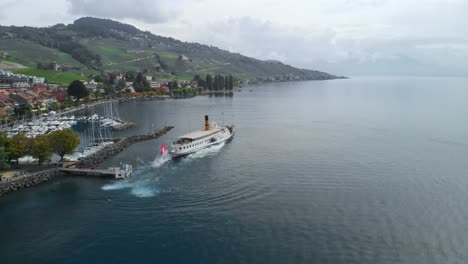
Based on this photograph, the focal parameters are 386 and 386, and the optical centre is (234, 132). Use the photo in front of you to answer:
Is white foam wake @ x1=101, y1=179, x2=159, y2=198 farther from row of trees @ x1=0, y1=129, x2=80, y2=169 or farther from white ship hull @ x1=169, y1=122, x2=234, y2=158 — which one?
white ship hull @ x1=169, y1=122, x2=234, y2=158

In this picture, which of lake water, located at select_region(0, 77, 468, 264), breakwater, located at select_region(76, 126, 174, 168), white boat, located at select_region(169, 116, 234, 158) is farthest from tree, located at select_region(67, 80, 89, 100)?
lake water, located at select_region(0, 77, 468, 264)

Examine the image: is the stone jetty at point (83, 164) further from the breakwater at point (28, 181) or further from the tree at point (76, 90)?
the tree at point (76, 90)

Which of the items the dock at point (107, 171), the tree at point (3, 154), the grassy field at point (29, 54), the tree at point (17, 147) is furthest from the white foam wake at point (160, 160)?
the grassy field at point (29, 54)

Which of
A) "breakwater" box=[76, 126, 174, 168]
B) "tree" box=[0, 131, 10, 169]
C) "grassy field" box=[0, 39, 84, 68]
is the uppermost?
"grassy field" box=[0, 39, 84, 68]

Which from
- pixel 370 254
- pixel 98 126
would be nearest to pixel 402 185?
pixel 370 254

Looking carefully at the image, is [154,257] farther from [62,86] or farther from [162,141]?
[62,86]

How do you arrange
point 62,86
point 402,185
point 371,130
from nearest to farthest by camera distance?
point 402,185 → point 371,130 → point 62,86

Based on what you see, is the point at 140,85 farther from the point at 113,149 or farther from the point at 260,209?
the point at 260,209
